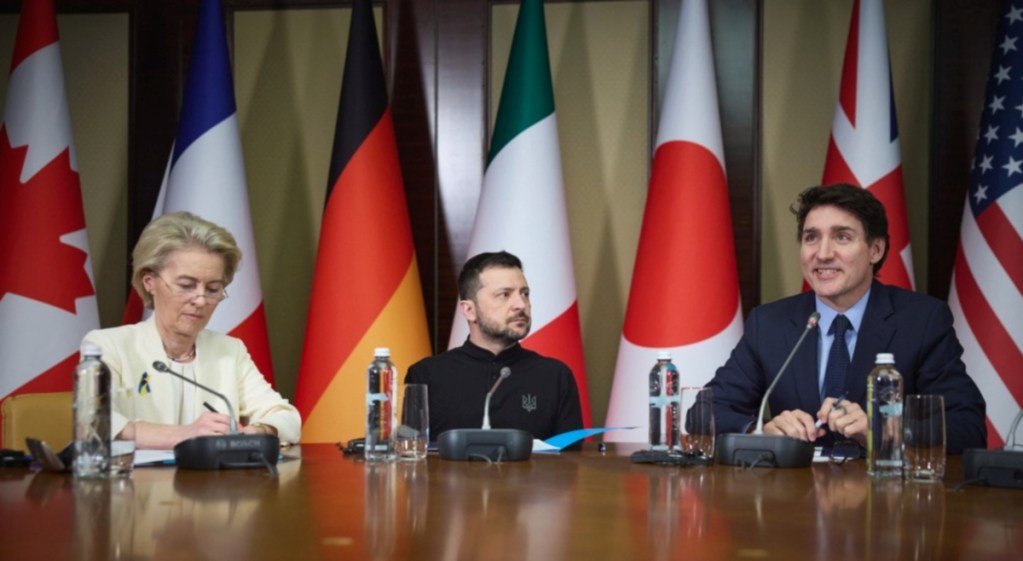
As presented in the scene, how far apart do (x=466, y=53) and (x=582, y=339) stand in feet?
4.63

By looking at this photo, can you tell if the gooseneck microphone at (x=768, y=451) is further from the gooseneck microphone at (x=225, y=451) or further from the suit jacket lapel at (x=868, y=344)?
the gooseneck microphone at (x=225, y=451)

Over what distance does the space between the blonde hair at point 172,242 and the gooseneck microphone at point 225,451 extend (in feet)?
2.71

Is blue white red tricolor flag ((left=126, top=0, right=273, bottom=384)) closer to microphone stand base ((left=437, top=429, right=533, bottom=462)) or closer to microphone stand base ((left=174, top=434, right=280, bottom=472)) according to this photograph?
microphone stand base ((left=437, top=429, right=533, bottom=462))

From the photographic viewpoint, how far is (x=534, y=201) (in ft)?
16.3

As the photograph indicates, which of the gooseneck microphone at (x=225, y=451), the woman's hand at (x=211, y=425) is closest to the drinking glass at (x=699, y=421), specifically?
the gooseneck microphone at (x=225, y=451)

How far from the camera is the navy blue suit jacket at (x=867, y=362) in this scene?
3154 mm

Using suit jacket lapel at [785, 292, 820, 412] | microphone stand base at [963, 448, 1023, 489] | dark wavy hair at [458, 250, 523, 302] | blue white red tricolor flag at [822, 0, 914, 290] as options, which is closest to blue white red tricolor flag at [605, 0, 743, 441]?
blue white red tricolor flag at [822, 0, 914, 290]

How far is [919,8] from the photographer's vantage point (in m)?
5.23

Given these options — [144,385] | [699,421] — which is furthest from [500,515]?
[144,385]

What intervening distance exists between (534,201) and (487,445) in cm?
235

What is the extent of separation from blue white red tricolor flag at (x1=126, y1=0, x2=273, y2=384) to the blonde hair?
166 cm

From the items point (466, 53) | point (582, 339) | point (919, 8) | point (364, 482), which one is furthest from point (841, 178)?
point (364, 482)

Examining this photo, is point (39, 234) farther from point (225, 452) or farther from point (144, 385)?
point (225, 452)

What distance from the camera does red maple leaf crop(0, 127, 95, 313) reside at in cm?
493
